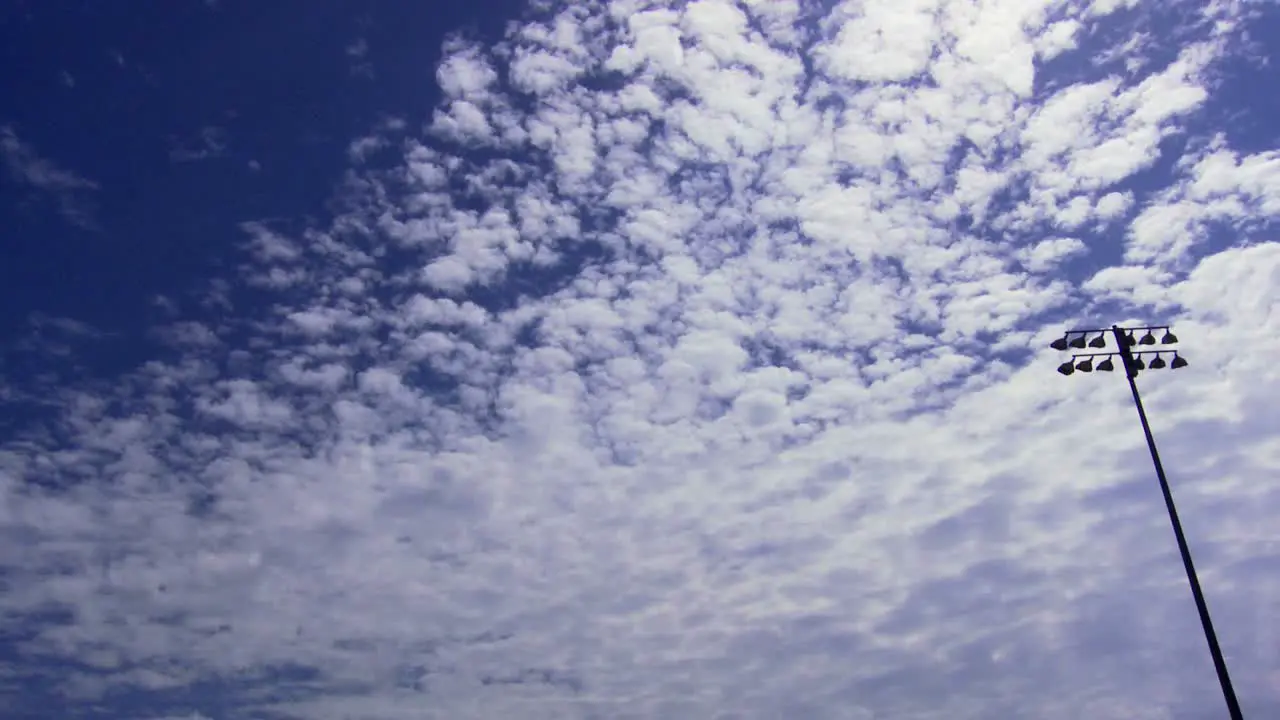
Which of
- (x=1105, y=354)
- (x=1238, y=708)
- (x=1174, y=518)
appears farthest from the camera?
(x=1105, y=354)

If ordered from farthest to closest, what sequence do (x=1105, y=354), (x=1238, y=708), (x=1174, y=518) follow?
(x=1105, y=354), (x=1174, y=518), (x=1238, y=708)

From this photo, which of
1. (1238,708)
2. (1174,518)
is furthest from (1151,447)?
(1238,708)

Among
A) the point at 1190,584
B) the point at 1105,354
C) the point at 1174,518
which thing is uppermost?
the point at 1105,354

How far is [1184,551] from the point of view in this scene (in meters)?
24.4

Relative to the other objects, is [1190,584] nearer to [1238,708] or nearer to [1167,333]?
[1238,708]

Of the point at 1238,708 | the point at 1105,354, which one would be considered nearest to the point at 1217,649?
the point at 1238,708

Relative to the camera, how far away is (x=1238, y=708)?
2294cm

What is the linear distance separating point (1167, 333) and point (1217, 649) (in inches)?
311

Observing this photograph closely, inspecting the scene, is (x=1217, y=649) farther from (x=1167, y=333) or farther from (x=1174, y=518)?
(x=1167, y=333)

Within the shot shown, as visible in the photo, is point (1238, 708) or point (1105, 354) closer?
point (1238, 708)

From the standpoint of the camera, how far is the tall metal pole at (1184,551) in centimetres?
2316

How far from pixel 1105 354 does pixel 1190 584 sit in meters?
5.90

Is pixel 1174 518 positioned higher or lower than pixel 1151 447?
lower

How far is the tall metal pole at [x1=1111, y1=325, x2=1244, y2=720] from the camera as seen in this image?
2316 centimetres
